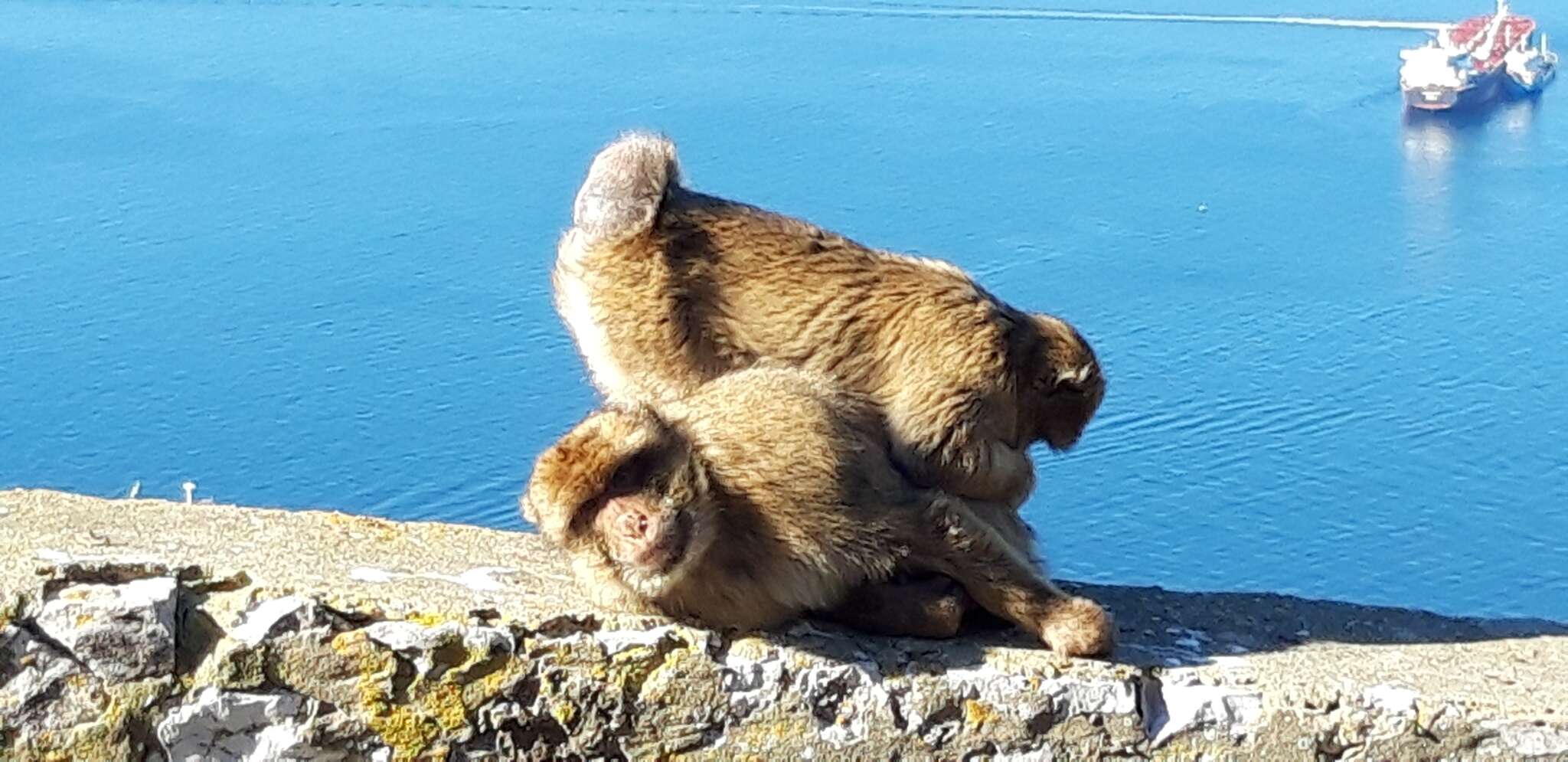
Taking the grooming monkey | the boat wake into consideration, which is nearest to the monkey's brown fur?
the grooming monkey

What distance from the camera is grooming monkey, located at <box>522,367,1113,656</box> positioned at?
283cm

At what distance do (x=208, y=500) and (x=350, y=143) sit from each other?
14.7 metres

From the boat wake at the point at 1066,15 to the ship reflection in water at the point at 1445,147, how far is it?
2.72 m

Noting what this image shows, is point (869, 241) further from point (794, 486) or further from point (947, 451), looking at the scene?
point (794, 486)

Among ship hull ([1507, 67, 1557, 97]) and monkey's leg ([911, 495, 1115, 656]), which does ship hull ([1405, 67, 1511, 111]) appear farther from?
monkey's leg ([911, 495, 1115, 656])

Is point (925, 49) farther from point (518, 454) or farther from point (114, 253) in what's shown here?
point (518, 454)

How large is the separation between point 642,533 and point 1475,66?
18.4 metres

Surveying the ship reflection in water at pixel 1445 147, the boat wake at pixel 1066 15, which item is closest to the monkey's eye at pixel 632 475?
the ship reflection in water at pixel 1445 147

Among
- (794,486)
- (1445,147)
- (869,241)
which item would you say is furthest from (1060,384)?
(1445,147)

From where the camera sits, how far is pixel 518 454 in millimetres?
9398

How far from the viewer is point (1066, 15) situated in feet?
80.7

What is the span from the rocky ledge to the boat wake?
2055 cm

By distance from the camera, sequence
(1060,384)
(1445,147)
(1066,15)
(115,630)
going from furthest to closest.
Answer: (1066,15)
(1445,147)
(1060,384)
(115,630)

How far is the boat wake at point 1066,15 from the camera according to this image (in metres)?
23.6
